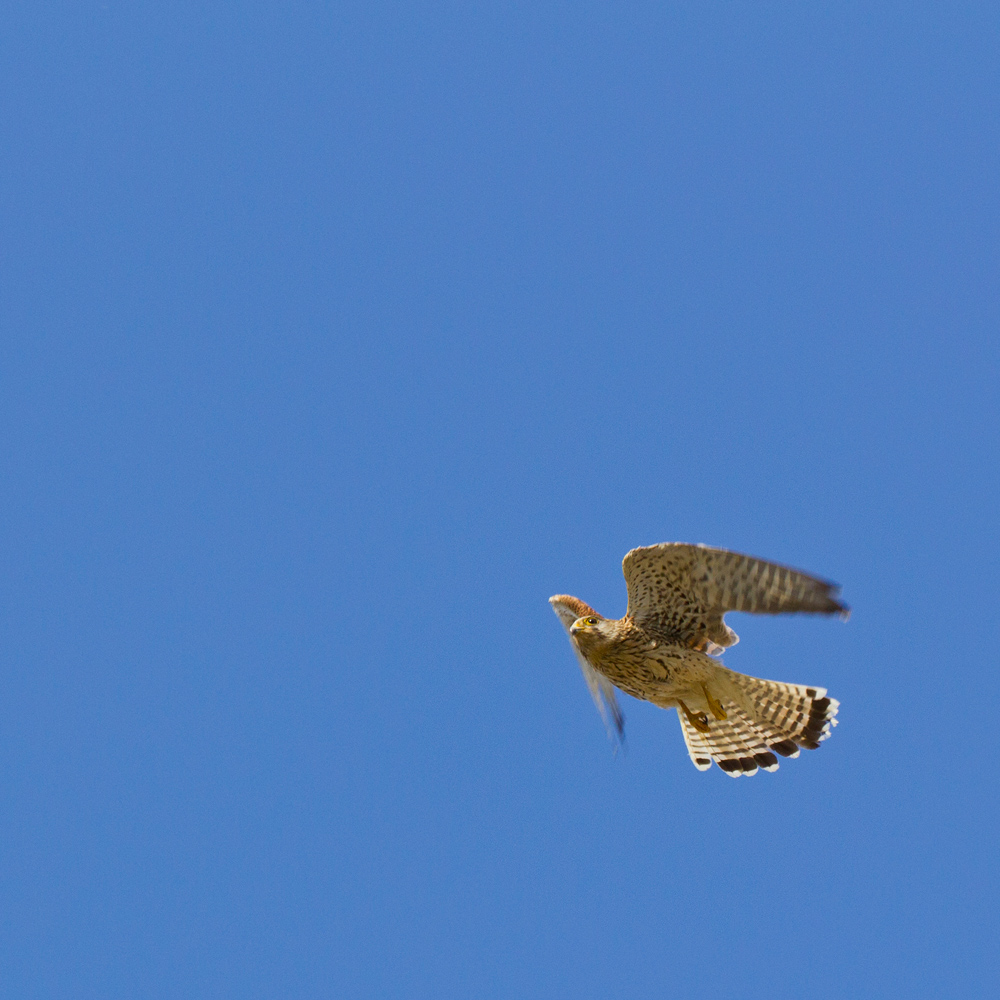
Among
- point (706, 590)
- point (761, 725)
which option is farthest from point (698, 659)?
point (761, 725)

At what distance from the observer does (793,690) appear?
9750 millimetres

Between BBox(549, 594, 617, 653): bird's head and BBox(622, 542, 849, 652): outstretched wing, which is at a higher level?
BBox(549, 594, 617, 653): bird's head

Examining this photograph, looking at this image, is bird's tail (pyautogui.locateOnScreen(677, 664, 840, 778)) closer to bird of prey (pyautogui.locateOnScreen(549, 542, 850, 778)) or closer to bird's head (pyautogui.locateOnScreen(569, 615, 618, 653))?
bird of prey (pyautogui.locateOnScreen(549, 542, 850, 778))

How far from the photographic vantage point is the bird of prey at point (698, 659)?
820 centimetres

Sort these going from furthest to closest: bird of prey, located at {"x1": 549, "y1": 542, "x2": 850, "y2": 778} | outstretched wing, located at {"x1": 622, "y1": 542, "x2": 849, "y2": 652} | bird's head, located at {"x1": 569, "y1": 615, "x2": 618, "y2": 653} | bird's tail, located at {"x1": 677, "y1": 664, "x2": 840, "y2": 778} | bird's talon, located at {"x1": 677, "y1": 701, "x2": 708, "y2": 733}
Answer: bird's talon, located at {"x1": 677, "y1": 701, "x2": 708, "y2": 733} → bird's tail, located at {"x1": 677, "y1": 664, "x2": 840, "y2": 778} → bird's head, located at {"x1": 569, "y1": 615, "x2": 618, "y2": 653} → bird of prey, located at {"x1": 549, "y1": 542, "x2": 850, "y2": 778} → outstretched wing, located at {"x1": 622, "y1": 542, "x2": 849, "y2": 652}

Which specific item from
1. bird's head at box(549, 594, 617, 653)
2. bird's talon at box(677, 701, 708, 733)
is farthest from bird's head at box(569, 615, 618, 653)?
bird's talon at box(677, 701, 708, 733)

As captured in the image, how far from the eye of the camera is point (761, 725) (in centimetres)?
998

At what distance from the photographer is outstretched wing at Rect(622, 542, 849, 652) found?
7.14 m

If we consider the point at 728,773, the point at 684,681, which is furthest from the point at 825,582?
the point at 728,773

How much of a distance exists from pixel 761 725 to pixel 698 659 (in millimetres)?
1387

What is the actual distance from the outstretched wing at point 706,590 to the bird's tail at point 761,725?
805mm

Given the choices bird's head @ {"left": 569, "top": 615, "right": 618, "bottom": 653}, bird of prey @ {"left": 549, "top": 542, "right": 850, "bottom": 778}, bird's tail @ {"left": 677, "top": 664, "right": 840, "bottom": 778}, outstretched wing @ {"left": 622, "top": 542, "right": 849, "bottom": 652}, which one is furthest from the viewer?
bird's tail @ {"left": 677, "top": 664, "right": 840, "bottom": 778}

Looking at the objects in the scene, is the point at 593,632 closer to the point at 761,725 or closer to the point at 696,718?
the point at 696,718

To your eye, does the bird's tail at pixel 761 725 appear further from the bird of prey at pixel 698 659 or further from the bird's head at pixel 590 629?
the bird's head at pixel 590 629
